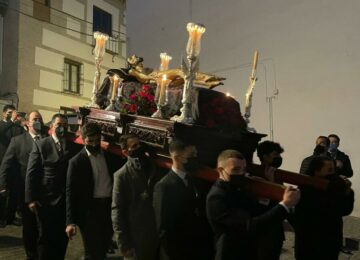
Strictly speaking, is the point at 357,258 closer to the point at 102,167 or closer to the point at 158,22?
the point at 102,167

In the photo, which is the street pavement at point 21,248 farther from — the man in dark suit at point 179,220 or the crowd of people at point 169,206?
the man in dark suit at point 179,220

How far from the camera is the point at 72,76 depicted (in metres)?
15.5

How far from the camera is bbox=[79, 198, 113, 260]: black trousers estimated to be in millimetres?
3766

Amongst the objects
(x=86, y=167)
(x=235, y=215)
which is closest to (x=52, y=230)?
(x=86, y=167)

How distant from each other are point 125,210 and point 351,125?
18.1ft

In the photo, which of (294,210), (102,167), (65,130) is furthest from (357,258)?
(65,130)

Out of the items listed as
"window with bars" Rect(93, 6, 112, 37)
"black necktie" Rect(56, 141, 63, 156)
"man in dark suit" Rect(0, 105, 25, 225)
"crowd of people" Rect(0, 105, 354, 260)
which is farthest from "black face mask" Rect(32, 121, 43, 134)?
"window with bars" Rect(93, 6, 112, 37)

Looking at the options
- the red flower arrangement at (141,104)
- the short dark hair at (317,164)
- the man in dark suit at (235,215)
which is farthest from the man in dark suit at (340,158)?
the man in dark suit at (235,215)

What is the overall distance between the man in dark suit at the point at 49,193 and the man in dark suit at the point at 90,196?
41cm

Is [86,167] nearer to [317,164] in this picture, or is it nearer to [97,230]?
[97,230]

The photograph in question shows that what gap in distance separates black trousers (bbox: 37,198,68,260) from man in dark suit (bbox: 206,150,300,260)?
6.28 feet

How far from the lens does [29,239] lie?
448 centimetres

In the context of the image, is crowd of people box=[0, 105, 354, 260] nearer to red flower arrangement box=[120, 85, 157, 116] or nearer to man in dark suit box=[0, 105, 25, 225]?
red flower arrangement box=[120, 85, 157, 116]

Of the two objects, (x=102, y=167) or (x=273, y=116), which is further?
(x=273, y=116)
